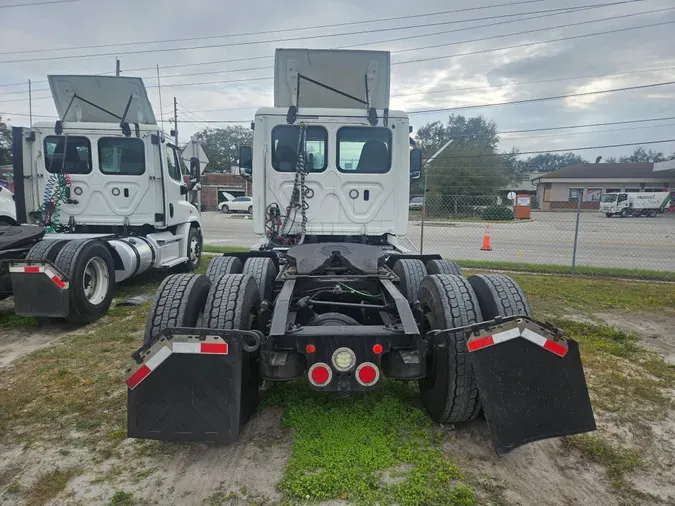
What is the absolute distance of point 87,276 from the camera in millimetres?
5930

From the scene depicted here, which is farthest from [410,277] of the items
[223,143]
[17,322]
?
[223,143]

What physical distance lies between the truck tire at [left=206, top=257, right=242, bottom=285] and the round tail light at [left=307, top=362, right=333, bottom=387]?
7.15ft

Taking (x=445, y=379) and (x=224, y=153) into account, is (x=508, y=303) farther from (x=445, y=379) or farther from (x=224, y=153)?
(x=224, y=153)

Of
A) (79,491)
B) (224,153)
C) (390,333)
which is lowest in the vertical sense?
(79,491)

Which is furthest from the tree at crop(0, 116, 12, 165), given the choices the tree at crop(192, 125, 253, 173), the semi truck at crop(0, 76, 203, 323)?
the semi truck at crop(0, 76, 203, 323)

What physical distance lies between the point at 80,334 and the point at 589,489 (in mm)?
5298

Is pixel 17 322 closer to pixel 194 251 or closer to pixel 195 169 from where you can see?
pixel 195 169

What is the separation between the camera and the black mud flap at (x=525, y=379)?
7.87 feet

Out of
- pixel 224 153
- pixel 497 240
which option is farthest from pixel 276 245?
pixel 224 153

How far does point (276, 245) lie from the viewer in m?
5.79

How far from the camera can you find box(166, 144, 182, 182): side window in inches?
313

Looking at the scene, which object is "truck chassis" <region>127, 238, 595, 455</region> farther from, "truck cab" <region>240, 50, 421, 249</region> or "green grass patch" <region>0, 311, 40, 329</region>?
"green grass patch" <region>0, 311, 40, 329</region>

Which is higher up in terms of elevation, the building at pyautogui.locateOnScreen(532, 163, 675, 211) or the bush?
the building at pyautogui.locateOnScreen(532, 163, 675, 211)

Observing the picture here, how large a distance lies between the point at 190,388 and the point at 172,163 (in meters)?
6.65
